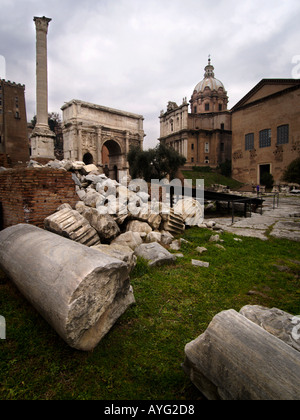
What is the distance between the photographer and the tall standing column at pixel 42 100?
11031 millimetres

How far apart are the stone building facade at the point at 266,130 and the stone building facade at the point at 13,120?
96.1 feet

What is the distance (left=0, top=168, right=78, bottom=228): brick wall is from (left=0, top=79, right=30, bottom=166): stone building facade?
2762 cm

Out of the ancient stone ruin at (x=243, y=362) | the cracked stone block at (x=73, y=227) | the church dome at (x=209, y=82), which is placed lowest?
the ancient stone ruin at (x=243, y=362)

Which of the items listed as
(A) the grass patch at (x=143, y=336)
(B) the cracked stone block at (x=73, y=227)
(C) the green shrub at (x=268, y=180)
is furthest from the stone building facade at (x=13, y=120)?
(A) the grass patch at (x=143, y=336)

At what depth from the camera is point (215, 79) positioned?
4516 centimetres

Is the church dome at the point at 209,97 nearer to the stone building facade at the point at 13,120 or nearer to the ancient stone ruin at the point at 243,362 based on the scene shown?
the stone building facade at the point at 13,120

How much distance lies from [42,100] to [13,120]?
71.5 ft

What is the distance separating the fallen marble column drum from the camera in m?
1.62

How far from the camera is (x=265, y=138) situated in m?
28.5

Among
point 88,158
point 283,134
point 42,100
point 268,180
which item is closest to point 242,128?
point 283,134

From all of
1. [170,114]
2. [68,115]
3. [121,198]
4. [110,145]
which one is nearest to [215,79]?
[170,114]

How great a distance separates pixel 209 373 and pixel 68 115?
25.1 meters

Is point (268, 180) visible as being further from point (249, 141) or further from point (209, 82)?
point (209, 82)
